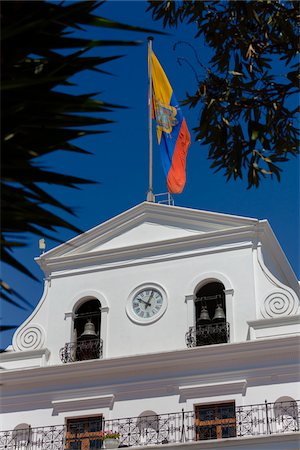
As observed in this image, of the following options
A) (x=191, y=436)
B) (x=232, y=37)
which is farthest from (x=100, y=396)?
(x=232, y=37)

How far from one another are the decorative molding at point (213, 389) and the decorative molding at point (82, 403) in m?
1.72

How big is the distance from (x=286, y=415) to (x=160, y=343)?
343 cm

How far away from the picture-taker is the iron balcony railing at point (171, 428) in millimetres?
17250

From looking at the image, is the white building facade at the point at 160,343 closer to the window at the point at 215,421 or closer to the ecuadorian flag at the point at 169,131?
the window at the point at 215,421

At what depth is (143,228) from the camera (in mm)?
20906

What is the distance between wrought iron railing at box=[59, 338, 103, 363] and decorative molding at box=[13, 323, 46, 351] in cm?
77

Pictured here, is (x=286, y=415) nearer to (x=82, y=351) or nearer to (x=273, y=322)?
(x=273, y=322)

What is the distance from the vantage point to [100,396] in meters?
18.9

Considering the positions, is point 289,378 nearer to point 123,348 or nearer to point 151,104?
A: point 123,348

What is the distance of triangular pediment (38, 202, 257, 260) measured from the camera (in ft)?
66.3

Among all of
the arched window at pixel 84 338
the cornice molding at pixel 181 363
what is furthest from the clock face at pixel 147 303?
the cornice molding at pixel 181 363

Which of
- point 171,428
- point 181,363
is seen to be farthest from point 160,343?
point 171,428

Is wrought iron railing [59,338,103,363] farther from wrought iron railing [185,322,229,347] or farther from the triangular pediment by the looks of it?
the triangular pediment

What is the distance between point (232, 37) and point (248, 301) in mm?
10800
